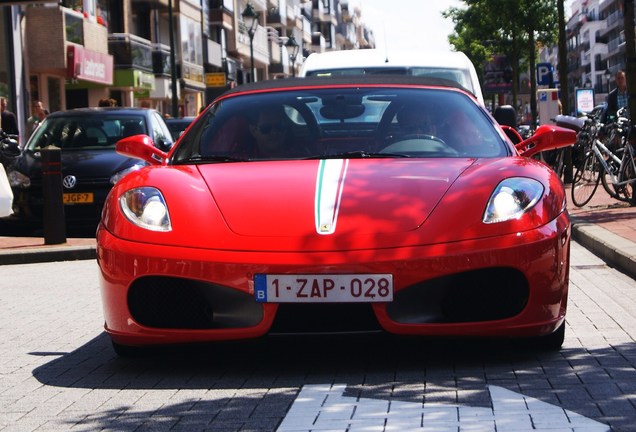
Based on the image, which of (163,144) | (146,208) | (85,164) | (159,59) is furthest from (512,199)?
(159,59)

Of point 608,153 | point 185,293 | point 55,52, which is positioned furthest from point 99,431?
point 55,52

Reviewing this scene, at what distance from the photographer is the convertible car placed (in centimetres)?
564

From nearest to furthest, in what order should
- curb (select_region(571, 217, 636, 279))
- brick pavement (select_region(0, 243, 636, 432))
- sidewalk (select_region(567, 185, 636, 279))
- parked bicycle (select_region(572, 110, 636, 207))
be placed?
brick pavement (select_region(0, 243, 636, 432)) < curb (select_region(571, 217, 636, 279)) < sidewalk (select_region(567, 185, 636, 279)) < parked bicycle (select_region(572, 110, 636, 207))

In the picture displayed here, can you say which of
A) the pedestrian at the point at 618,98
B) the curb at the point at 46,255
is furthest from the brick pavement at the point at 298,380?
the pedestrian at the point at 618,98

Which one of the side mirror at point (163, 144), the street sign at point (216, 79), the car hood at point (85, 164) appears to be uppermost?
the street sign at point (216, 79)

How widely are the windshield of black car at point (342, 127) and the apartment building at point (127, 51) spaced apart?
1063 centimetres

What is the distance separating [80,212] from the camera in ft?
50.4

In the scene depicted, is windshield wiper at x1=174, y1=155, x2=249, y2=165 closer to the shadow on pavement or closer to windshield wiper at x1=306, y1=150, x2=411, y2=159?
windshield wiper at x1=306, y1=150, x2=411, y2=159

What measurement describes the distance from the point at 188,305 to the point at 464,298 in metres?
1.20

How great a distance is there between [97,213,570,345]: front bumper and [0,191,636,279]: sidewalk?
4381 mm

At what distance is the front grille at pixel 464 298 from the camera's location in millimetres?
5680

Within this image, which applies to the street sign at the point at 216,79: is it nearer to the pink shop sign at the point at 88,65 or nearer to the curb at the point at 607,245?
the pink shop sign at the point at 88,65

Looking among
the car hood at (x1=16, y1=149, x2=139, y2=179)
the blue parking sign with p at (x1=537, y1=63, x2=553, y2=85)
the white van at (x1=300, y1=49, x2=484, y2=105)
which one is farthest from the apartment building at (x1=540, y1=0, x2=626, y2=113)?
the white van at (x1=300, y1=49, x2=484, y2=105)

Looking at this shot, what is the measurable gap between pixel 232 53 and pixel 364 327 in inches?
2954
